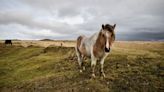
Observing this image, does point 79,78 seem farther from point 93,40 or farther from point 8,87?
point 8,87

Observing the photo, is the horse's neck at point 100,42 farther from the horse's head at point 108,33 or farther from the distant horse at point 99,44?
the horse's head at point 108,33

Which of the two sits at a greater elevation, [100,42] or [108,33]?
[108,33]

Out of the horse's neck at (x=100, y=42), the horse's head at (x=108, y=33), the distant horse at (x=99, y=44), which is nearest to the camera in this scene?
the horse's head at (x=108, y=33)

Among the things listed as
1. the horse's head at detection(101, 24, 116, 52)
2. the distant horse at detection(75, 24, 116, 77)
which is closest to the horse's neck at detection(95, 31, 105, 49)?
the distant horse at detection(75, 24, 116, 77)

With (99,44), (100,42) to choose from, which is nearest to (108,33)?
(100,42)

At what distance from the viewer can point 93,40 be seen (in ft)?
48.1

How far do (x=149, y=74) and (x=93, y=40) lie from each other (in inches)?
208

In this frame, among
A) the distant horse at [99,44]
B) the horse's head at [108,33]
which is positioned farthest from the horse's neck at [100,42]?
the horse's head at [108,33]

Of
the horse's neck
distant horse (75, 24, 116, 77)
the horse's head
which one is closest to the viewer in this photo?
the horse's head

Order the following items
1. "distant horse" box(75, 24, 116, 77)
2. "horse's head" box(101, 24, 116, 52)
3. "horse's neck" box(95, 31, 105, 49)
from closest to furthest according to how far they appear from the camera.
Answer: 1. "horse's head" box(101, 24, 116, 52)
2. "distant horse" box(75, 24, 116, 77)
3. "horse's neck" box(95, 31, 105, 49)

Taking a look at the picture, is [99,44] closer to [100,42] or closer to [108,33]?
[100,42]

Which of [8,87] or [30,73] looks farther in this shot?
[30,73]

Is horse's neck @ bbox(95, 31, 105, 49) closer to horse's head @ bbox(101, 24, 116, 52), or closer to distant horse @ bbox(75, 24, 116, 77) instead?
distant horse @ bbox(75, 24, 116, 77)

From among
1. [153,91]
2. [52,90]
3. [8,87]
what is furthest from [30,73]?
[153,91]
